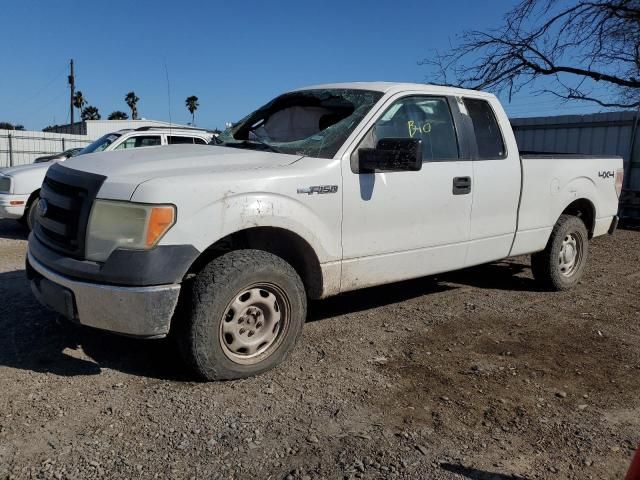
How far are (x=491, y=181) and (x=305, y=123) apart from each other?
173 cm

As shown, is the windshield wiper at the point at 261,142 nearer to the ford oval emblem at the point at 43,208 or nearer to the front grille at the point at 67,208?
the front grille at the point at 67,208

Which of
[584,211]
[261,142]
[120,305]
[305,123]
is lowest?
[120,305]

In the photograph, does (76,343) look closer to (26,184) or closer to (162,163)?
(162,163)

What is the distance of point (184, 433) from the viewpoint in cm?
310

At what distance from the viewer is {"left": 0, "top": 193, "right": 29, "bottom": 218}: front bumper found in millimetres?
8766

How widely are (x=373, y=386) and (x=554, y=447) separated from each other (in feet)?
3.73

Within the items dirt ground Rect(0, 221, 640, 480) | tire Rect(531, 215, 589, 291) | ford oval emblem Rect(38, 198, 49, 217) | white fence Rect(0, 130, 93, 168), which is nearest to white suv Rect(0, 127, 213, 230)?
dirt ground Rect(0, 221, 640, 480)

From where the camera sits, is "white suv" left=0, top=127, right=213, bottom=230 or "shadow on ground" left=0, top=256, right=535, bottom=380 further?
"white suv" left=0, top=127, right=213, bottom=230

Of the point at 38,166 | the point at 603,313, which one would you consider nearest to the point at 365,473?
the point at 603,313

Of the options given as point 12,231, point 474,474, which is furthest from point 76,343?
point 12,231

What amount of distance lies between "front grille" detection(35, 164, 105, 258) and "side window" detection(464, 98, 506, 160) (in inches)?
127

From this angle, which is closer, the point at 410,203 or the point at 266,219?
the point at 266,219

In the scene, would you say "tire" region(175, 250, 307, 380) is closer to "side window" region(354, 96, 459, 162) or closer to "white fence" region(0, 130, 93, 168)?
"side window" region(354, 96, 459, 162)

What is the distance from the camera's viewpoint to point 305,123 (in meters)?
4.77
